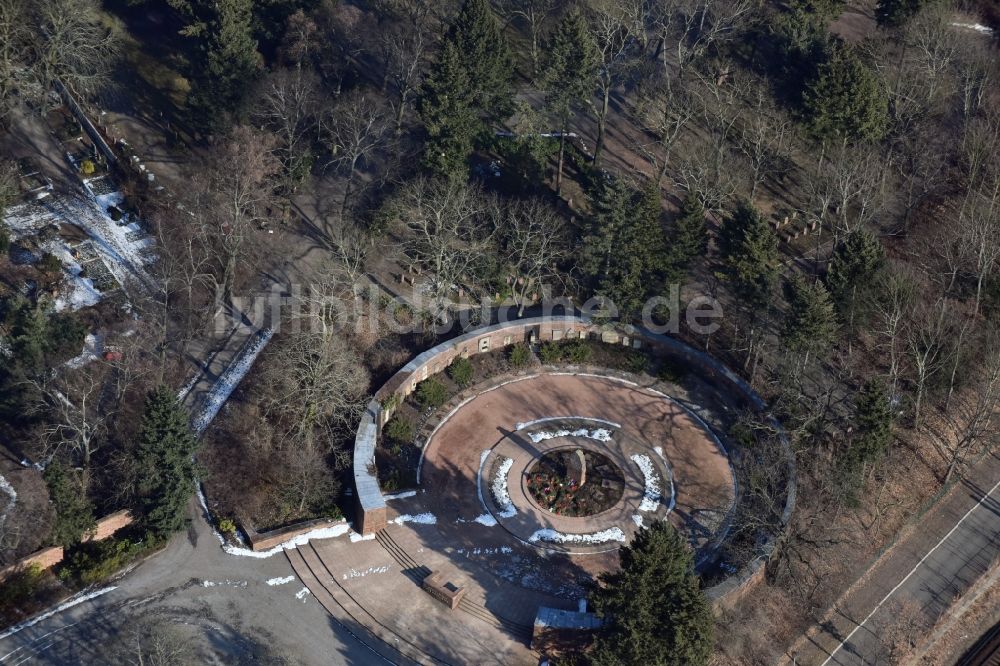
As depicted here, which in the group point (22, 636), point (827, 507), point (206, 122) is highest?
point (206, 122)

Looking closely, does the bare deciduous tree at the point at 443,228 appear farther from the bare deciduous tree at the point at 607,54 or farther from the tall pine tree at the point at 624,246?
the bare deciduous tree at the point at 607,54

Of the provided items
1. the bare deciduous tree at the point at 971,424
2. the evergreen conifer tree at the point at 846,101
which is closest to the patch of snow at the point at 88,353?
the evergreen conifer tree at the point at 846,101

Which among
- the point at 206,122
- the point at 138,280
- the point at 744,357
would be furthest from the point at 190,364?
the point at 744,357

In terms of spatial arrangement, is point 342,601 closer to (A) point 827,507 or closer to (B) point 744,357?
(A) point 827,507

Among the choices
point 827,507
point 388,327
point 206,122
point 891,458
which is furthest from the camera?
point 206,122

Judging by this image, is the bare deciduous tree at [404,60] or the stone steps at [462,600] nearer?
the stone steps at [462,600]

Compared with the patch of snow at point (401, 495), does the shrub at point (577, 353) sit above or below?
above

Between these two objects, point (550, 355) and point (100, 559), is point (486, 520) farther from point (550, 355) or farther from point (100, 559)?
point (100, 559)
